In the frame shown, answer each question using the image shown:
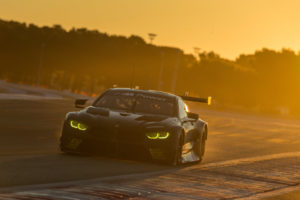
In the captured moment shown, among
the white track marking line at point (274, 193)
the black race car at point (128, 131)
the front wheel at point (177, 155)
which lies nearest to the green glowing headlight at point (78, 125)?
the black race car at point (128, 131)

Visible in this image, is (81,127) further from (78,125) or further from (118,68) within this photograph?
(118,68)

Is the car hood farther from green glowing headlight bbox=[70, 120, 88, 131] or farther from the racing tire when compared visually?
the racing tire

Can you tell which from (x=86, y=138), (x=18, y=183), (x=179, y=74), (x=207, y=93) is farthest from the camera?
(x=179, y=74)

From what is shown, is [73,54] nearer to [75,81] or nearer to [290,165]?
[75,81]

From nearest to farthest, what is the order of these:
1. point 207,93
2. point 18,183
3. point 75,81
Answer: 1. point 18,183
2. point 75,81
3. point 207,93

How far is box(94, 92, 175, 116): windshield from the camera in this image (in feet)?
50.4

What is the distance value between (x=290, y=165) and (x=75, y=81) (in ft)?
341

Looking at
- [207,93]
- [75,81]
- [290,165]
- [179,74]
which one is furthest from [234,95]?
[290,165]

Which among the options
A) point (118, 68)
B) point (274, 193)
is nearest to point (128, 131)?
point (274, 193)

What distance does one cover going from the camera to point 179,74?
13675cm

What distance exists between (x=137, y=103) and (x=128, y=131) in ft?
5.12

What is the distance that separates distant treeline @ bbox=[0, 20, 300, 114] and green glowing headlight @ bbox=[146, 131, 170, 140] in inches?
3929

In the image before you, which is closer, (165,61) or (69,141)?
(69,141)

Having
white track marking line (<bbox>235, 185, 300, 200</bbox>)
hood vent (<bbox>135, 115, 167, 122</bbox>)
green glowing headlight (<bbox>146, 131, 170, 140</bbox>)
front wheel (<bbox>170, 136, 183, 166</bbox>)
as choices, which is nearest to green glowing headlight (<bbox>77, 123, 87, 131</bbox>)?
hood vent (<bbox>135, 115, 167, 122</bbox>)
